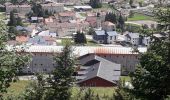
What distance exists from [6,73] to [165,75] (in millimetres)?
2029

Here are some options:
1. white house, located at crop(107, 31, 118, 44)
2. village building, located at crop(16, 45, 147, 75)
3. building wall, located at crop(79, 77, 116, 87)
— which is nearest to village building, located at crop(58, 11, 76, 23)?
white house, located at crop(107, 31, 118, 44)

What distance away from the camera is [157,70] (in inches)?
204

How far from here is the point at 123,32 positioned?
153 ft

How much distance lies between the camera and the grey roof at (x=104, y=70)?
24.2 m

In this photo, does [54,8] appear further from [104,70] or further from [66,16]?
[104,70]

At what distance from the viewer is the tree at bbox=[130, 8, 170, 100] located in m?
5.12

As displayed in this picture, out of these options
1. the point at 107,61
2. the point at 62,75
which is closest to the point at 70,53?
the point at 62,75

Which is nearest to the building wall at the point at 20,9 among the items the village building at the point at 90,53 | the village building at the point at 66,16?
the village building at the point at 66,16

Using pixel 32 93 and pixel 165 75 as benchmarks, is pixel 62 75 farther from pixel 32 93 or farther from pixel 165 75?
pixel 165 75

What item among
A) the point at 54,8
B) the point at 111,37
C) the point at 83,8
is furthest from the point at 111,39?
the point at 83,8

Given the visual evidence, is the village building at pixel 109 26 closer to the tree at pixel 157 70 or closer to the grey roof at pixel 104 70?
A: the grey roof at pixel 104 70

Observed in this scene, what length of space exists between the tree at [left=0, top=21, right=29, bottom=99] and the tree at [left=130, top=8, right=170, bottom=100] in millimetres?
1598

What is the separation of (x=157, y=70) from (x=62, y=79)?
4.93 metres

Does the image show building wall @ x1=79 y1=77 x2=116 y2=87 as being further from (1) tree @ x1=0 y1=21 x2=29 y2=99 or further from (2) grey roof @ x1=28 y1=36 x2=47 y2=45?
(1) tree @ x1=0 y1=21 x2=29 y2=99
